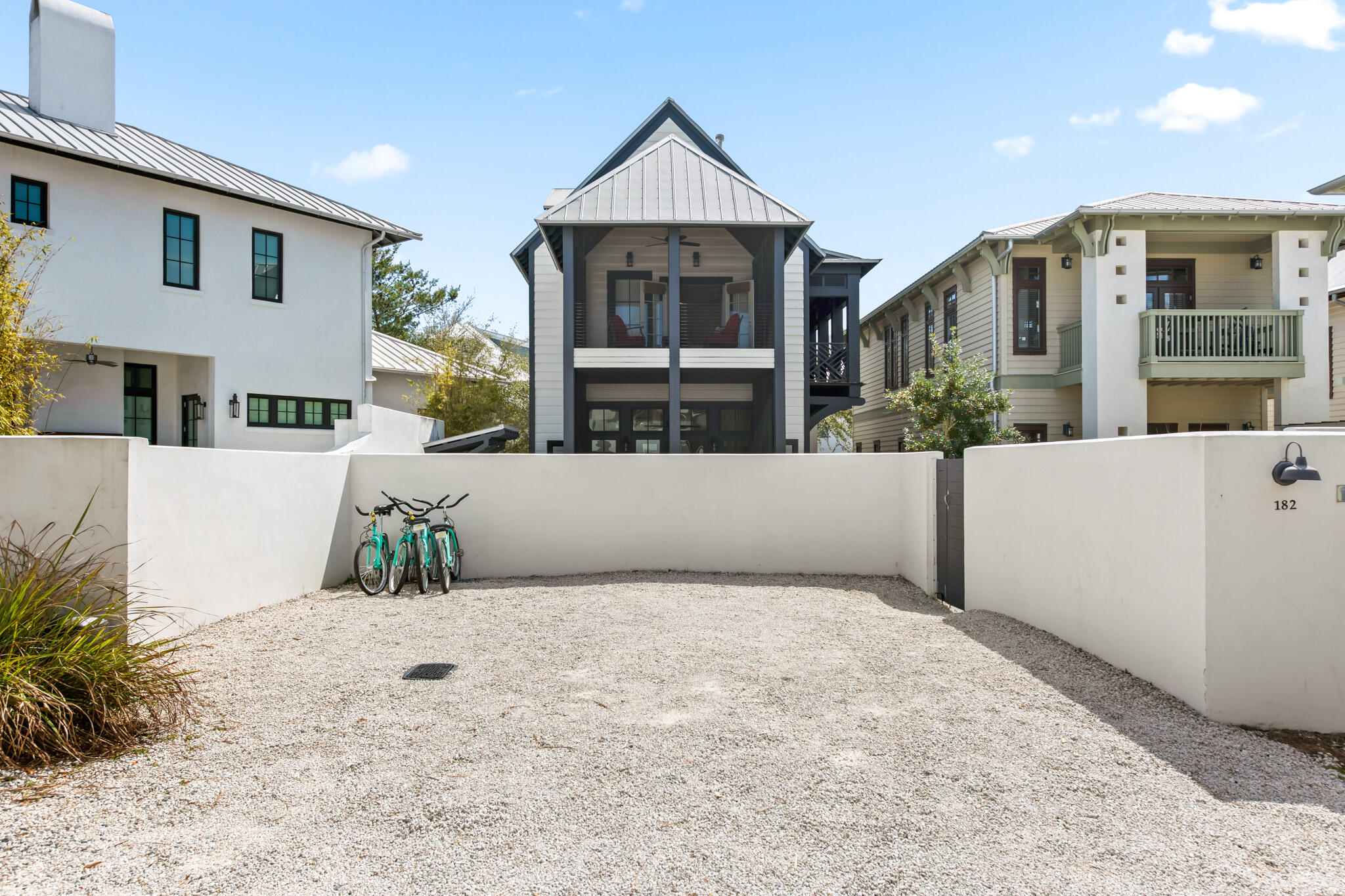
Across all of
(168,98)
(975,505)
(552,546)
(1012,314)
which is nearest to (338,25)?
(168,98)

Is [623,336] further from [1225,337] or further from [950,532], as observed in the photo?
[1225,337]

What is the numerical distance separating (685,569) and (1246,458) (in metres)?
6.52

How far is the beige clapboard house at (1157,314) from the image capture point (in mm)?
14211

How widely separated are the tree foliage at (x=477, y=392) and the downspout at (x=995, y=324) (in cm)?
1089

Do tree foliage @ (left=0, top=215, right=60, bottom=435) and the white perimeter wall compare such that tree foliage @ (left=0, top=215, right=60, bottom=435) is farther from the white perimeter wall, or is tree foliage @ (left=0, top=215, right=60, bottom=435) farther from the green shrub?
the white perimeter wall

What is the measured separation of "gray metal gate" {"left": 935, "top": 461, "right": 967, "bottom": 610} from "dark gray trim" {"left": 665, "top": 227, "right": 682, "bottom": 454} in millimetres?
A: 5177

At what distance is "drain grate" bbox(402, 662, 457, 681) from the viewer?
17.3 ft

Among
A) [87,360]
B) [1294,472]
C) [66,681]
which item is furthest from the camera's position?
[87,360]

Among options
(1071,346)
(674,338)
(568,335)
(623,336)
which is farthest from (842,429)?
(568,335)

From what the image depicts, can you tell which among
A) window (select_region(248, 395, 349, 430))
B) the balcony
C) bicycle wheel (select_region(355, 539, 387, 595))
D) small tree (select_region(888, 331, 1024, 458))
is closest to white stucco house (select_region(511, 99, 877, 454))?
small tree (select_region(888, 331, 1024, 458))

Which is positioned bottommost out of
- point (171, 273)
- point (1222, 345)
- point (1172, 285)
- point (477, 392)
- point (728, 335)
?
point (477, 392)

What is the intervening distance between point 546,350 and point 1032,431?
1029 cm

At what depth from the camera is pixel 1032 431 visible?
16031 millimetres

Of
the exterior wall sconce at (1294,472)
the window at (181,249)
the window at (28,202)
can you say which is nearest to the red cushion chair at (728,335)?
the window at (181,249)
